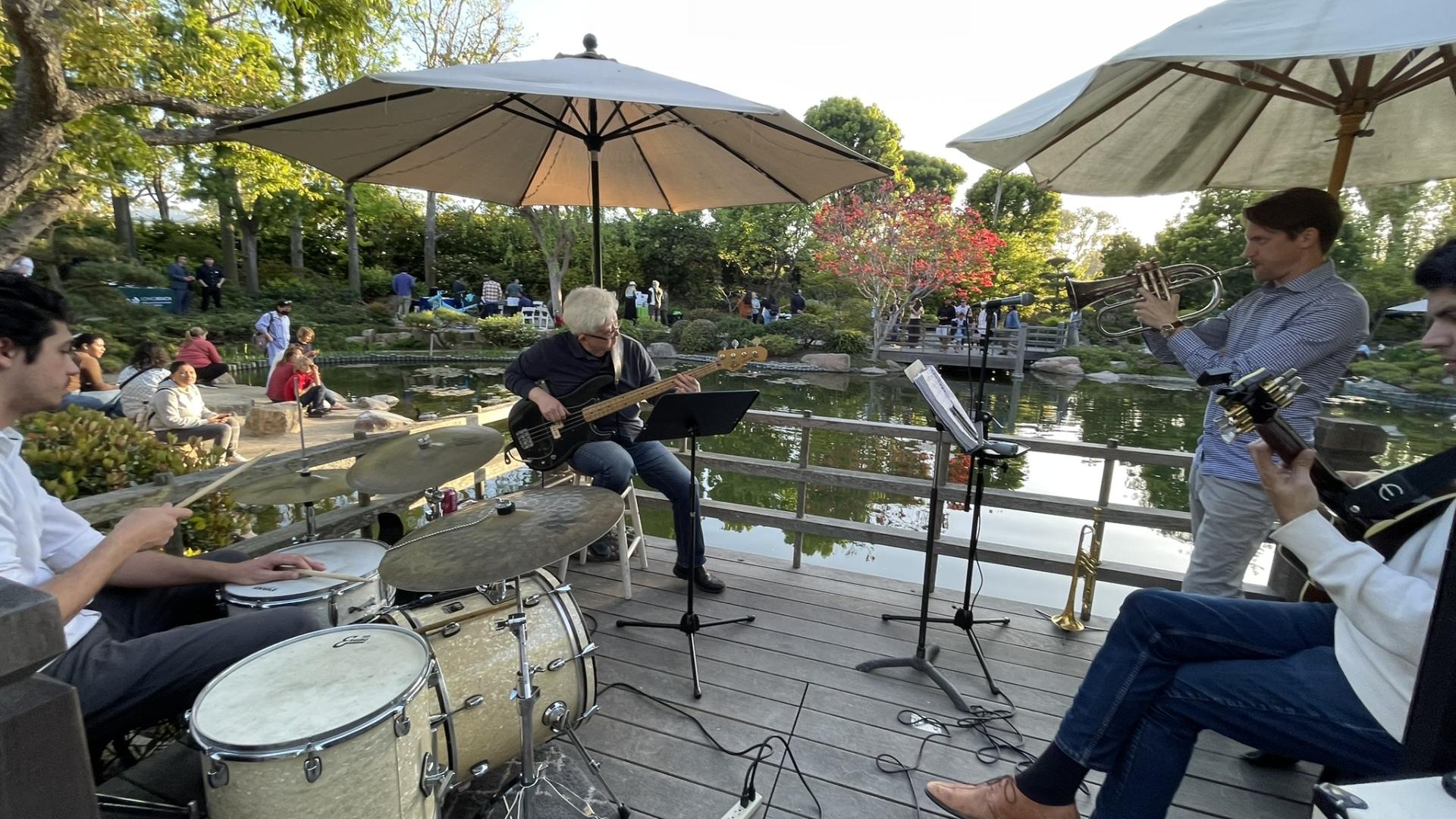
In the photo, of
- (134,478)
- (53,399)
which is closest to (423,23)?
(134,478)

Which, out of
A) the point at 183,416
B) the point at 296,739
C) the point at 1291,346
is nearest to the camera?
the point at 296,739

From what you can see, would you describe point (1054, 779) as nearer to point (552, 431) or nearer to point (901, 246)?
point (552, 431)

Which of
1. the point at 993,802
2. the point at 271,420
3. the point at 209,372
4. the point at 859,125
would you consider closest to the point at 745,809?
the point at 993,802

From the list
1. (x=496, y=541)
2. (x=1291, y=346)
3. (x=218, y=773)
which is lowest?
(x=218, y=773)

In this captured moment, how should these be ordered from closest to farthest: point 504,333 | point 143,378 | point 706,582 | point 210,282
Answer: point 706,582, point 143,378, point 210,282, point 504,333

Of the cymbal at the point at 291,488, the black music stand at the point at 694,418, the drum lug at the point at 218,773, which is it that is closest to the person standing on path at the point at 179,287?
the cymbal at the point at 291,488

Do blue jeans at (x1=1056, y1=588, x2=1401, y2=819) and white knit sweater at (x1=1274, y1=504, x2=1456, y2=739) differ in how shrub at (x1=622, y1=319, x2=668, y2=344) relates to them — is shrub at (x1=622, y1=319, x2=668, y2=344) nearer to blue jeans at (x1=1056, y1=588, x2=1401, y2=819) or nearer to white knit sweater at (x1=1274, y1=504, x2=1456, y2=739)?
blue jeans at (x1=1056, y1=588, x2=1401, y2=819)

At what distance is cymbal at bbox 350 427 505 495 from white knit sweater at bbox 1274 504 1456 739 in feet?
7.52

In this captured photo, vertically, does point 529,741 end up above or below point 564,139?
below

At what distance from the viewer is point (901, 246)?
17.3m

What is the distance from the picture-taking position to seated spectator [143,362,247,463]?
18.3ft

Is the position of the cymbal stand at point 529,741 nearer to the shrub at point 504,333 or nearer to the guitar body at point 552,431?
the guitar body at point 552,431

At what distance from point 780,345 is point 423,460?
15.7 m

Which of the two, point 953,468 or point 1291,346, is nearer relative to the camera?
point 1291,346
